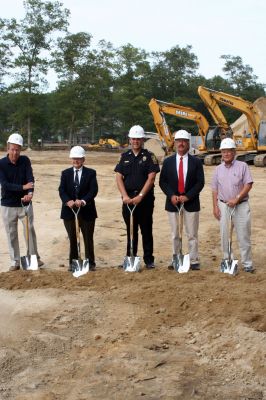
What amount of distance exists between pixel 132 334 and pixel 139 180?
268 cm

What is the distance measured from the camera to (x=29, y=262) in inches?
306

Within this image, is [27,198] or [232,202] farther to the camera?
[27,198]

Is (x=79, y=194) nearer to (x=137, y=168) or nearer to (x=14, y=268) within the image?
(x=137, y=168)

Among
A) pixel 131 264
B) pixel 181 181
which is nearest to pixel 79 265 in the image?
pixel 131 264

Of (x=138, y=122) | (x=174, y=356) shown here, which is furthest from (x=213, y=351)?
(x=138, y=122)

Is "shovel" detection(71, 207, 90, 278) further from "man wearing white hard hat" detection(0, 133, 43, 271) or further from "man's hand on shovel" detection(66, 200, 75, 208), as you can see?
"man wearing white hard hat" detection(0, 133, 43, 271)

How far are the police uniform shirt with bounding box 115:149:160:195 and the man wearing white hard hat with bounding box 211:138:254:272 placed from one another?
2.90 feet

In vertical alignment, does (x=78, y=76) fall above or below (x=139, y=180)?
above

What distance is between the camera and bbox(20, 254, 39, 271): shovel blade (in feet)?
25.3

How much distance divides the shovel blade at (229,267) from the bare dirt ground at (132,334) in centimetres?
19

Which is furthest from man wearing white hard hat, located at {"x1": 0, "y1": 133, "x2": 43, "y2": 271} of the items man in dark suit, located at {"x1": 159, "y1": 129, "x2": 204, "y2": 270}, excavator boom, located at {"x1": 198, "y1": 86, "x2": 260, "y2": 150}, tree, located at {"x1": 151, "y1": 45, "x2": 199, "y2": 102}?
tree, located at {"x1": 151, "y1": 45, "x2": 199, "y2": 102}

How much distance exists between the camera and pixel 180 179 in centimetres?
739

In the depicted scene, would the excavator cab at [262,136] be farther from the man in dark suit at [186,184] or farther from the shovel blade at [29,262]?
the shovel blade at [29,262]

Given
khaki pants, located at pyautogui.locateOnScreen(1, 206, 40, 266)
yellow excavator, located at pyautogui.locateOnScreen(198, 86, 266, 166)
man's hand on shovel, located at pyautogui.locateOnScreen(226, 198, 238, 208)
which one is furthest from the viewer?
yellow excavator, located at pyautogui.locateOnScreen(198, 86, 266, 166)
